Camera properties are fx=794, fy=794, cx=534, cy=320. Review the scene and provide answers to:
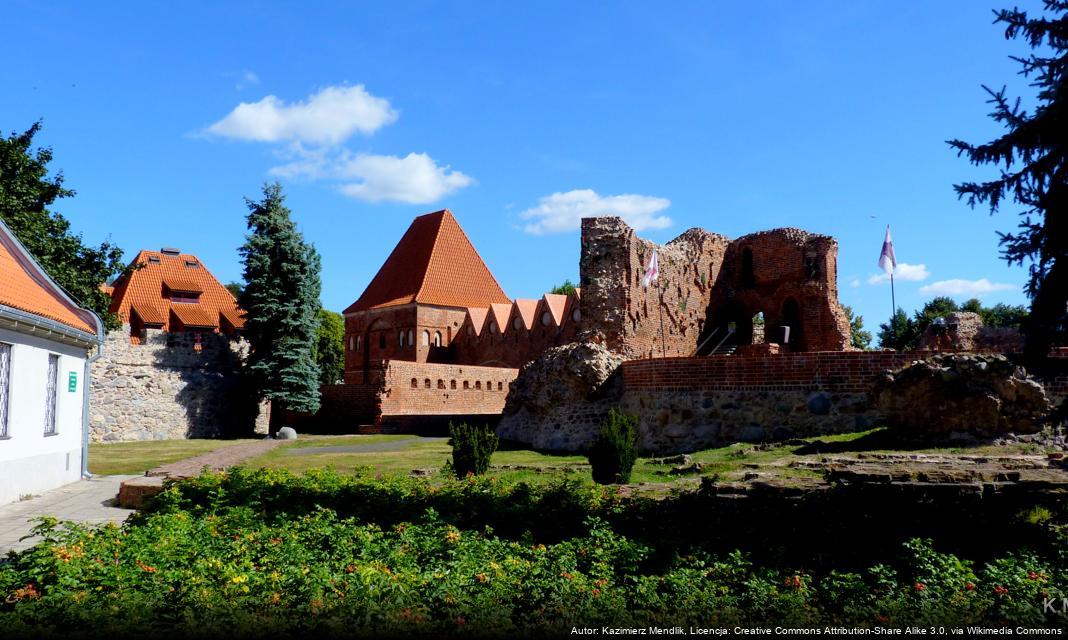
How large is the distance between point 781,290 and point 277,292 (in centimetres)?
1942

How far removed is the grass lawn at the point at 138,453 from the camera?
1712 cm

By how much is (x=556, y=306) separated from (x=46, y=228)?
24873 millimetres

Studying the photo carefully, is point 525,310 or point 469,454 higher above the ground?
point 525,310

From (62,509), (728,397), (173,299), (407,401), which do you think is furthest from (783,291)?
(173,299)

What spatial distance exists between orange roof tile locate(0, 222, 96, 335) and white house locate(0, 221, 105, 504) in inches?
0.5

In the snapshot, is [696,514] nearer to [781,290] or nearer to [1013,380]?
[1013,380]

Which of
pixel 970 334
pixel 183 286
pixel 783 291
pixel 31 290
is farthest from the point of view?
pixel 183 286

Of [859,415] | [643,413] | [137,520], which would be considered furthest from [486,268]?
[137,520]

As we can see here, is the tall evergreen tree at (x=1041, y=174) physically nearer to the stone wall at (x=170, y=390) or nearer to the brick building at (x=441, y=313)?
the stone wall at (x=170, y=390)

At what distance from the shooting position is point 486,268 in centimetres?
5362

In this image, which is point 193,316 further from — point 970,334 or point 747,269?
point 970,334

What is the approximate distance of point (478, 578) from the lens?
20.6ft

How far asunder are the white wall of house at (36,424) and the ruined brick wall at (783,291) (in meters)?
21.3

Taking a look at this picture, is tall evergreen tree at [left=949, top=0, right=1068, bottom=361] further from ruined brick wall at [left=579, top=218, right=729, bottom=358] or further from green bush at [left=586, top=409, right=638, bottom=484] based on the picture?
ruined brick wall at [left=579, top=218, right=729, bottom=358]
